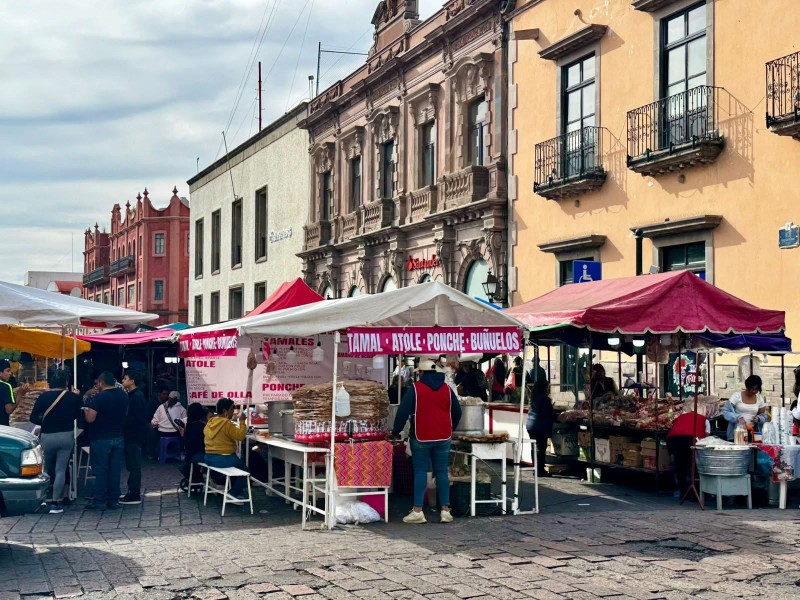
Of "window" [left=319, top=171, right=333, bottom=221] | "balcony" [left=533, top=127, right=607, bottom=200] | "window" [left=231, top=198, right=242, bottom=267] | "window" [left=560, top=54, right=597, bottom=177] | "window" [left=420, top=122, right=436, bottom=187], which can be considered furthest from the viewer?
"window" [left=231, top=198, right=242, bottom=267]

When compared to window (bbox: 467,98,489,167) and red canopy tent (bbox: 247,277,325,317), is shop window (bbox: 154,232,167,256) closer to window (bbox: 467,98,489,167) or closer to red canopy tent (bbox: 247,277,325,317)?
window (bbox: 467,98,489,167)

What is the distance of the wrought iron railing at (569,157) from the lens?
20.2 metres

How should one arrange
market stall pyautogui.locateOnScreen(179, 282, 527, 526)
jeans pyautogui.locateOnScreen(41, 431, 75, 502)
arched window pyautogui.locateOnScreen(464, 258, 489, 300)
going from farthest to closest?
arched window pyautogui.locateOnScreen(464, 258, 489, 300) → jeans pyautogui.locateOnScreen(41, 431, 75, 502) → market stall pyautogui.locateOnScreen(179, 282, 527, 526)

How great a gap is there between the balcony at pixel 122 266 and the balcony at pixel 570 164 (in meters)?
58.8

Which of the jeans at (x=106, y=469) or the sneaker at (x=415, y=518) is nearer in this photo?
the sneaker at (x=415, y=518)

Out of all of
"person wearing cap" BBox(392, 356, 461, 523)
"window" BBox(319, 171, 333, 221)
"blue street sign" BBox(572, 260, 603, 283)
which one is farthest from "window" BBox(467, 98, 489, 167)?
"person wearing cap" BBox(392, 356, 461, 523)

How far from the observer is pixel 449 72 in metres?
25.7

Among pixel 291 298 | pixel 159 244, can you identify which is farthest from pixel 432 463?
pixel 159 244

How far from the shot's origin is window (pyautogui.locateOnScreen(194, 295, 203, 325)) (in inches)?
1918

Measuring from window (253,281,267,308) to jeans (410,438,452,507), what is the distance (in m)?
29.8

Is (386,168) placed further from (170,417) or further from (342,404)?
(342,404)

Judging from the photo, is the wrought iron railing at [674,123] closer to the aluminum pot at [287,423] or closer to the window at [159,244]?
the aluminum pot at [287,423]

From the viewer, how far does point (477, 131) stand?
985 inches

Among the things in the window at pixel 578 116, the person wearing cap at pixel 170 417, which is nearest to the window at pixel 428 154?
the window at pixel 578 116
